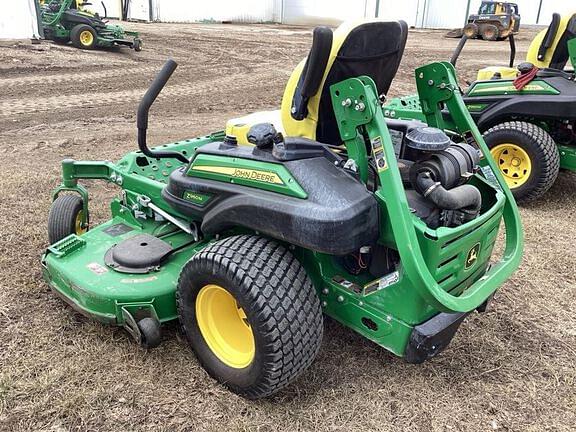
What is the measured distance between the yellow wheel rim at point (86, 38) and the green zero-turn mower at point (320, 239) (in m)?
11.7

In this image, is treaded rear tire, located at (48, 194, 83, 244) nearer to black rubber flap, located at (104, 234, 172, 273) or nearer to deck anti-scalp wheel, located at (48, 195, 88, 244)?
deck anti-scalp wheel, located at (48, 195, 88, 244)

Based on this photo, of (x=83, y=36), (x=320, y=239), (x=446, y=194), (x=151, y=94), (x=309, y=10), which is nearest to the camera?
(x=320, y=239)

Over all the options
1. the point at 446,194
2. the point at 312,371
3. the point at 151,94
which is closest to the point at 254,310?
the point at 312,371

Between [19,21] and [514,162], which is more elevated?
[19,21]

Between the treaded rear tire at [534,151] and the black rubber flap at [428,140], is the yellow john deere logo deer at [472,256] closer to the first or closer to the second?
the black rubber flap at [428,140]

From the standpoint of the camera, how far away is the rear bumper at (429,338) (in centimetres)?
210

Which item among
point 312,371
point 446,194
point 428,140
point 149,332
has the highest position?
point 428,140

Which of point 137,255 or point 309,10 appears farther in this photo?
point 309,10

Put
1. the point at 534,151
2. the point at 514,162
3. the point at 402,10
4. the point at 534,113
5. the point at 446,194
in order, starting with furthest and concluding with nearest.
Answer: the point at 402,10 → the point at 514,162 → the point at 534,113 → the point at 534,151 → the point at 446,194

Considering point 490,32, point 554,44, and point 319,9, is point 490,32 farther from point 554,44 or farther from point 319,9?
point 554,44

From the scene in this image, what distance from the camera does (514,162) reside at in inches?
186

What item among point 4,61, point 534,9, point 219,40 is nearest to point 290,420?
point 4,61

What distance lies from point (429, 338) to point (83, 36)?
42.8ft

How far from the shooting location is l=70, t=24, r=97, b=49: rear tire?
12969 millimetres
